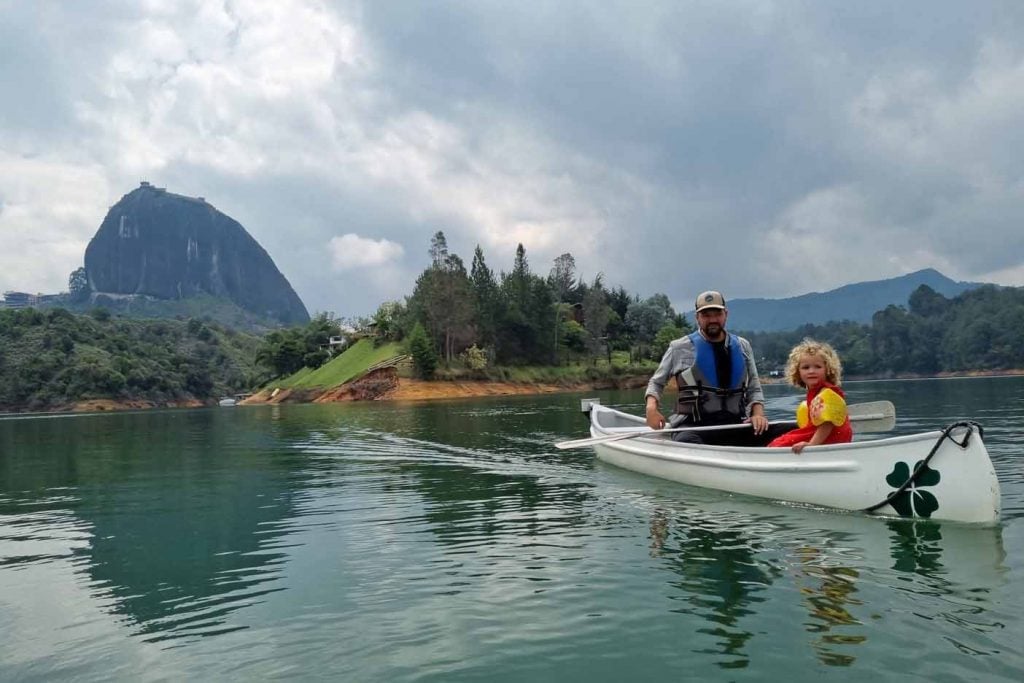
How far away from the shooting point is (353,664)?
16.7ft

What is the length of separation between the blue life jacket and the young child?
1.77 metres

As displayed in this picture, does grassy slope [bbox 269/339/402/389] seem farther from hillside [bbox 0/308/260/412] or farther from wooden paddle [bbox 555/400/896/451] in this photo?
wooden paddle [bbox 555/400/896/451]

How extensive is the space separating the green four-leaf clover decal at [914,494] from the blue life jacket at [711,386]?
323 cm

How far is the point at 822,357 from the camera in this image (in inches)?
365

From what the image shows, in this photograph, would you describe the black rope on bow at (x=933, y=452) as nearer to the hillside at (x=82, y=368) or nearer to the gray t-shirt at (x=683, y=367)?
the gray t-shirt at (x=683, y=367)

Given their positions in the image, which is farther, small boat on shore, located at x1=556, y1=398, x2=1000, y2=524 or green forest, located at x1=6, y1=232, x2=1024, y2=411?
green forest, located at x1=6, y1=232, x2=1024, y2=411

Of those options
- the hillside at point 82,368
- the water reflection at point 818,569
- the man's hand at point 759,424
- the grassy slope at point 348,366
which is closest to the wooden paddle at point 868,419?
the man's hand at point 759,424

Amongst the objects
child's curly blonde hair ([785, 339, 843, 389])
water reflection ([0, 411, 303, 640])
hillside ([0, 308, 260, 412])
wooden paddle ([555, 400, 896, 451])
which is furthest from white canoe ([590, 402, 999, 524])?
hillside ([0, 308, 260, 412])

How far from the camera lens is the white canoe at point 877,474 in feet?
27.5

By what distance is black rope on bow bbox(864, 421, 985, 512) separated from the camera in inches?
325

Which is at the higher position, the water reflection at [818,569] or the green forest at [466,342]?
the green forest at [466,342]

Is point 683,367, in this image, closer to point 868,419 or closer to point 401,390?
point 868,419

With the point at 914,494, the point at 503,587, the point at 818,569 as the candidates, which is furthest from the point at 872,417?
the point at 503,587

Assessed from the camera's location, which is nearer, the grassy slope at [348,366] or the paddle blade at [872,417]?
the paddle blade at [872,417]
